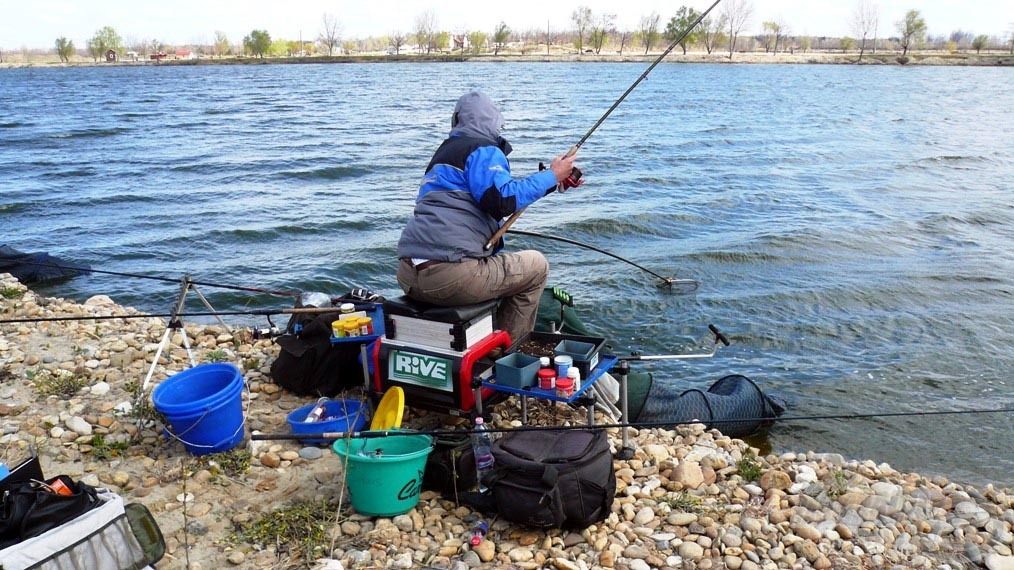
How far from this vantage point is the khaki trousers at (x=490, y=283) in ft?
13.6

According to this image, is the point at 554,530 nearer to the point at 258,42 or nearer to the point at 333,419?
the point at 333,419

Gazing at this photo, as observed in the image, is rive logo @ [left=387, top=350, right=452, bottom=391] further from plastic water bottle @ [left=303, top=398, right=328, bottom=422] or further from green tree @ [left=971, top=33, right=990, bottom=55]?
green tree @ [left=971, top=33, right=990, bottom=55]

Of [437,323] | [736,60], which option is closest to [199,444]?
[437,323]

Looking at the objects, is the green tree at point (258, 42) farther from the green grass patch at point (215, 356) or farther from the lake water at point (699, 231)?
the green grass patch at point (215, 356)

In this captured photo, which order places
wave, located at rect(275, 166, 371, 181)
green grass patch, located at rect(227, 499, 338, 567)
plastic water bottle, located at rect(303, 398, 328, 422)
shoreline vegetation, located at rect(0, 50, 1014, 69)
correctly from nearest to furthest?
green grass patch, located at rect(227, 499, 338, 567)
plastic water bottle, located at rect(303, 398, 328, 422)
wave, located at rect(275, 166, 371, 181)
shoreline vegetation, located at rect(0, 50, 1014, 69)

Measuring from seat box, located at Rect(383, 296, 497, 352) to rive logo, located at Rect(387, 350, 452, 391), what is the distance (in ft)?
0.26

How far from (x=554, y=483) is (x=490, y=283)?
1.28 meters

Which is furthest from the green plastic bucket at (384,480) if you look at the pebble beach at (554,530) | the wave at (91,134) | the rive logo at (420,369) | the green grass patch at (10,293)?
the wave at (91,134)

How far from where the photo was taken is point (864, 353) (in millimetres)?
7152

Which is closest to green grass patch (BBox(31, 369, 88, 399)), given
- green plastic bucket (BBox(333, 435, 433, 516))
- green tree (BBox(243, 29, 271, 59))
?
green plastic bucket (BBox(333, 435, 433, 516))

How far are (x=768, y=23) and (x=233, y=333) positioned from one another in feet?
413

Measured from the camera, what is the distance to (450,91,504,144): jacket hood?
4.15 meters

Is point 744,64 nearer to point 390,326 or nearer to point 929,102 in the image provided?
point 929,102

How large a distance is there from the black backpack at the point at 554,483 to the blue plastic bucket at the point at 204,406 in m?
1.44
